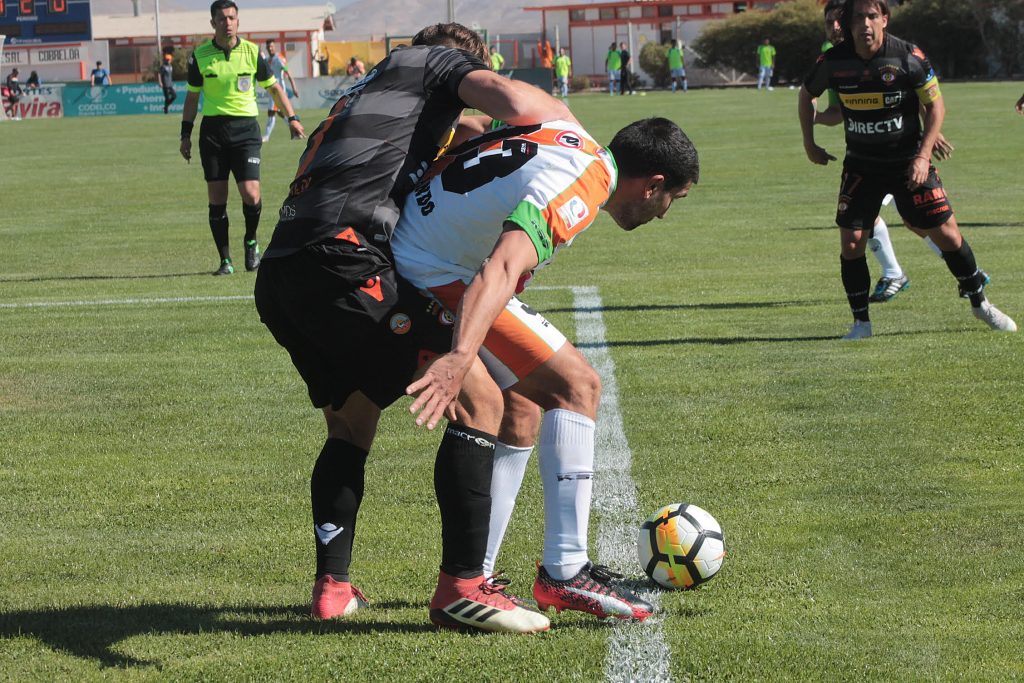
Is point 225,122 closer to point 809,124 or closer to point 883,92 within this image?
point 809,124

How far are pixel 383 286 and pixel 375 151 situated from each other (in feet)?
1.43

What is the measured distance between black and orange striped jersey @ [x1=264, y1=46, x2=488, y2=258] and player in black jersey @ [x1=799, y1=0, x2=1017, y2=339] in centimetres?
513

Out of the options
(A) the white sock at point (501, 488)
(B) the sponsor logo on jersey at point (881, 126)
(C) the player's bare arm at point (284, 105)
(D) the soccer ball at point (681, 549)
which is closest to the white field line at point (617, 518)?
(D) the soccer ball at point (681, 549)

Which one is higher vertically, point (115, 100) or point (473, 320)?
point (473, 320)

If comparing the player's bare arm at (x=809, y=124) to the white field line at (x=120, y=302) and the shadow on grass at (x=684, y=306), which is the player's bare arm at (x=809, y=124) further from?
the white field line at (x=120, y=302)

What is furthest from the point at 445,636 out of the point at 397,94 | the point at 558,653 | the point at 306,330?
the point at 397,94

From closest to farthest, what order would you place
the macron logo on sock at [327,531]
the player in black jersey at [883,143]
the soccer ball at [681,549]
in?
the macron logo on sock at [327,531] < the soccer ball at [681,549] < the player in black jersey at [883,143]

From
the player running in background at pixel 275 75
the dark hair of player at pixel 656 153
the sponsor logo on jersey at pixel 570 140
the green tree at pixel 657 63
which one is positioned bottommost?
the green tree at pixel 657 63

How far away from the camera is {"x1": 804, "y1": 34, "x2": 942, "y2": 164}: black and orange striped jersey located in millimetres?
8789

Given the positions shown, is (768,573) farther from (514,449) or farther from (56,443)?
(56,443)

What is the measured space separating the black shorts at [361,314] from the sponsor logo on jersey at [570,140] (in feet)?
2.09

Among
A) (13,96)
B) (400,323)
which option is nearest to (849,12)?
(400,323)

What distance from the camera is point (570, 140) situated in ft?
13.2

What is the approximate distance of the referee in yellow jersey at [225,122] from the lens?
12773 mm
